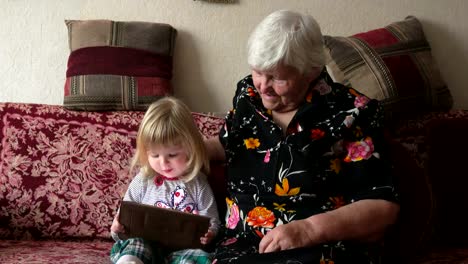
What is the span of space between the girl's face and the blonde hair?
0.01m

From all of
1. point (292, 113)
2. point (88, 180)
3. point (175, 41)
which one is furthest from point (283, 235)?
point (175, 41)

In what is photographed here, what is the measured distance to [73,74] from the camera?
204 cm

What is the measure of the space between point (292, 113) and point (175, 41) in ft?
2.47

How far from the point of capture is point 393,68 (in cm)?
203

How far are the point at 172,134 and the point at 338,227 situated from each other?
0.57 metres

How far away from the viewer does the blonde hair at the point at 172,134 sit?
166 cm

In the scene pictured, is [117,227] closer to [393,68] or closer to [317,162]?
[317,162]

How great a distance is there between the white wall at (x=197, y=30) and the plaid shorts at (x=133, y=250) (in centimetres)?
77

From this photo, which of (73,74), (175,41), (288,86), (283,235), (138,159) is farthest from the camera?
(175,41)

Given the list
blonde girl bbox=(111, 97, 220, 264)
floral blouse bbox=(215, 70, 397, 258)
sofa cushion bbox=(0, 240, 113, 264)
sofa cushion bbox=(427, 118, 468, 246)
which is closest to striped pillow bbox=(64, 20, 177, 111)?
blonde girl bbox=(111, 97, 220, 264)

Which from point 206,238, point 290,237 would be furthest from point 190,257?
point 290,237

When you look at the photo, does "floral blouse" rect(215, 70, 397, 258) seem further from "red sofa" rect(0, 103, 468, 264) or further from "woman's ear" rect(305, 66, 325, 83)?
"red sofa" rect(0, 103, 468, 264)

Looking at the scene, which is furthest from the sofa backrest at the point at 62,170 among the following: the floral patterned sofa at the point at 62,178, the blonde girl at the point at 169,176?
the blonde girl at the point at 169,176

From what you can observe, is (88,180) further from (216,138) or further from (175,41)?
(175,41)
